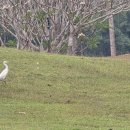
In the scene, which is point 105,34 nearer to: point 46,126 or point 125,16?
point 125,16

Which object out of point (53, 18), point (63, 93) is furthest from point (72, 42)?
point (63, 93)

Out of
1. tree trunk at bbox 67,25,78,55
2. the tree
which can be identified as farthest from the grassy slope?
the tree

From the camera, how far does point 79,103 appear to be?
516 inches

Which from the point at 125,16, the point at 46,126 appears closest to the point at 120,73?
the point at 46,126

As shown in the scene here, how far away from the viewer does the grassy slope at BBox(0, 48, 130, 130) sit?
10961 mm

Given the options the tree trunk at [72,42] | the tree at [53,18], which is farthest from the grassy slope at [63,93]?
the tree at [53,18]

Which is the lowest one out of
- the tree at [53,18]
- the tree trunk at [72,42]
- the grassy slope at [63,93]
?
the grassy slope at [63,93]

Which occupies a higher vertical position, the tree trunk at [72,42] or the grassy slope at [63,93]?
the tree trunk at [72,42]

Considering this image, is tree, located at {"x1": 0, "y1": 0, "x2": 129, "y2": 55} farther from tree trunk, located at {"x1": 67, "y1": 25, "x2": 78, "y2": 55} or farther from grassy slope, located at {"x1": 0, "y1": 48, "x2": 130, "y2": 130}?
grassy slope, located at {"x1": 0, "y1": 48, "x2": 130, "y2": 130}

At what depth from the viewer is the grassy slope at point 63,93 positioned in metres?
11.0

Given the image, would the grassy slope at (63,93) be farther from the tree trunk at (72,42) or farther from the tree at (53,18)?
the tree at (53,18)

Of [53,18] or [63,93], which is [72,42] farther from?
[63,93]

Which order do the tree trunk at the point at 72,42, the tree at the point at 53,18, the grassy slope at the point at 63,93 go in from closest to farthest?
the grassy slope at the point at 63,93 < the tree at the point at 53,18 < the tree trunk at the point at 72,42

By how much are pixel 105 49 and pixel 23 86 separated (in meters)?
50.4
